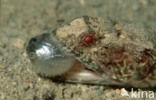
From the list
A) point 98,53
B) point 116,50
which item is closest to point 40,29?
point 98,53

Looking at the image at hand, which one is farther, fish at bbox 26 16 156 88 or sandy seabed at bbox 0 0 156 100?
sandy seabed at bbox 0 0 156 100

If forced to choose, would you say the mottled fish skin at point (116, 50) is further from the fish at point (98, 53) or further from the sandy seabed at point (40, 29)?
the sandy seabed at point (40, 29)

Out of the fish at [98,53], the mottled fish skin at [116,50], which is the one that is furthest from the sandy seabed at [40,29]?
the mottled fish skin at [116,50]

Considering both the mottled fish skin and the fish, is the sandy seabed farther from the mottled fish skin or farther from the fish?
the mottled fish skin

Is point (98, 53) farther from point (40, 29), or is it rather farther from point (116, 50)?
point (40, 29)

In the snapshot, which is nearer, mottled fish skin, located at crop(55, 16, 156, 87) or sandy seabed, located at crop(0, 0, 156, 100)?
mottled fish skin, located at crop(55, 16, 156, 87)

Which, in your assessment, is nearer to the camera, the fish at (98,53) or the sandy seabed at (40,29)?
the fish at (98,53)

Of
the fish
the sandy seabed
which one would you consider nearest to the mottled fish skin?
the fish
